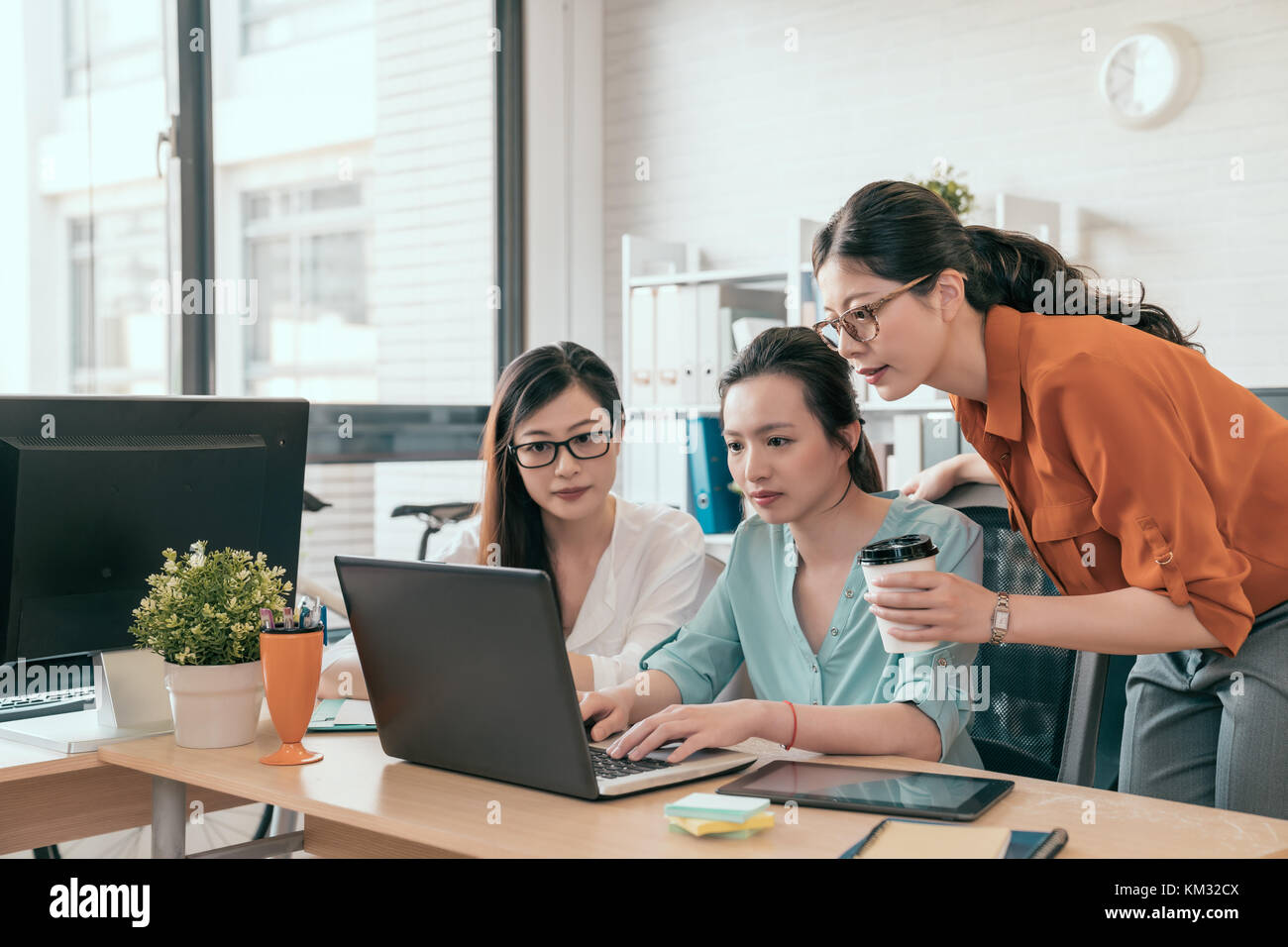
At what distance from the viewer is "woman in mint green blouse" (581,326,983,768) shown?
1.60m

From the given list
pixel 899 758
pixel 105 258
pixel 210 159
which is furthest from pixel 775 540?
pixel 105 258

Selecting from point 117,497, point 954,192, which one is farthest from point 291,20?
point 117,497

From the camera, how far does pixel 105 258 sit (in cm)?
547

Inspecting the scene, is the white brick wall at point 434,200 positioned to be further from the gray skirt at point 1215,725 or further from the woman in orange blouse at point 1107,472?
the gray skirt at point 1215,725

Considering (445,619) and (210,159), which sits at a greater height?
(210,159)

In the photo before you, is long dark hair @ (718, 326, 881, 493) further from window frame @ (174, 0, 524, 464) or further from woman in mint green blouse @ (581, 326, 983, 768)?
window frame @ (174, 0, 524, 464)

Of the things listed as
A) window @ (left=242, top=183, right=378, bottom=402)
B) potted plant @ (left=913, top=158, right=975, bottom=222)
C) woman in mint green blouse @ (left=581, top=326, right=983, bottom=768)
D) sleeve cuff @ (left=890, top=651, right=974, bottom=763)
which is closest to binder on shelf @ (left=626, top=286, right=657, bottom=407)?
potted plant @ (left=913, top=158, right=975, bottom=222)

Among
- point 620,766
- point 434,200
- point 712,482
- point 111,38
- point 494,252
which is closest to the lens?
point 620,766

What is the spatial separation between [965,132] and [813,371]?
2.12 meters

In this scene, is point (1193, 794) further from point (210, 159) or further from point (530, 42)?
point (530, 42)

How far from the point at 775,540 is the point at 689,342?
2.09 metres

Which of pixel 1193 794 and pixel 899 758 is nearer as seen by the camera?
pixel 899 758

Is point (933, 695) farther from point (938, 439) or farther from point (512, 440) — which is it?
point (938, 439)

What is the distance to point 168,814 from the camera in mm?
1476
